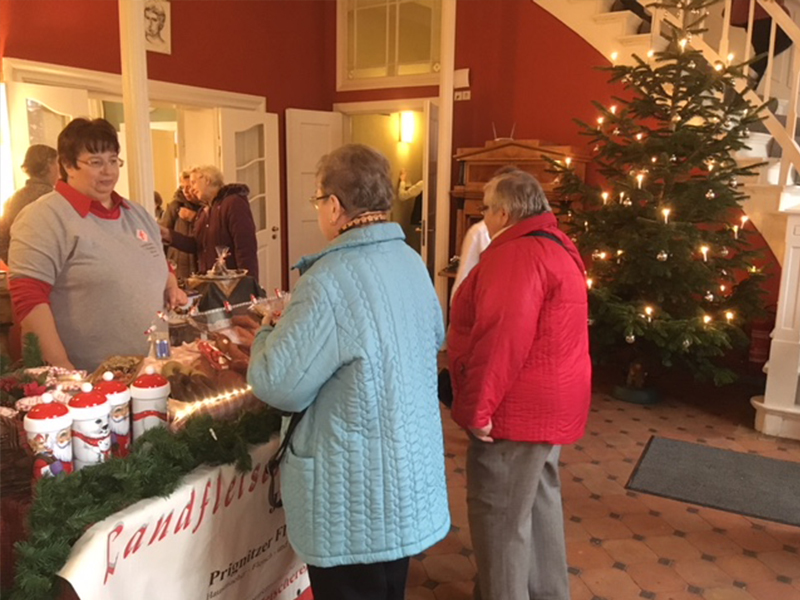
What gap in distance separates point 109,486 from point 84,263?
0.81 metres

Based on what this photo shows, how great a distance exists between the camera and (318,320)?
1312mm

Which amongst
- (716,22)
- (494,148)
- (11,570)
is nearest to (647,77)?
(494,148)

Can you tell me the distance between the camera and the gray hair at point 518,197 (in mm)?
1932

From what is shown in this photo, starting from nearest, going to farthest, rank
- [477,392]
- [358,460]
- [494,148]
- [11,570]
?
1. [11,570]
2. [358,460]
3. [477,392]
4. [494,148]

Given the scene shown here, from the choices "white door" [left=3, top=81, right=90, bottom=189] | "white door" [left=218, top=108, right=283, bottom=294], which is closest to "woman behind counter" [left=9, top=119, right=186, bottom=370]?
"white door" [left=3, top=81, right=90, bottom=189]

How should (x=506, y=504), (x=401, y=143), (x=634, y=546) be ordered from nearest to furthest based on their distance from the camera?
(x=506, y=504)
(x=634, y=546)
(x=401, y=143)

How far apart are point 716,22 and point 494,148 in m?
2.14

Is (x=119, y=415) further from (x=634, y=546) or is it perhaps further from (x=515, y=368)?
(x=634, y=546)

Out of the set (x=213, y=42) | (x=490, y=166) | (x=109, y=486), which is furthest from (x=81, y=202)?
(x=213, y=42)

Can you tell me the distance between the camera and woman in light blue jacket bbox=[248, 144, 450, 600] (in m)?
1.32

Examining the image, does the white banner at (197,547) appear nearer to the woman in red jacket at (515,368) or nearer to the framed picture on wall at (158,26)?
the woman in red jacket at (515,368)

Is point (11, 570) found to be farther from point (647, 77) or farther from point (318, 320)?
point (647, 77)

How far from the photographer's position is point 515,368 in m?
1.83

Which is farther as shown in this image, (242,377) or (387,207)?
(242,377)
